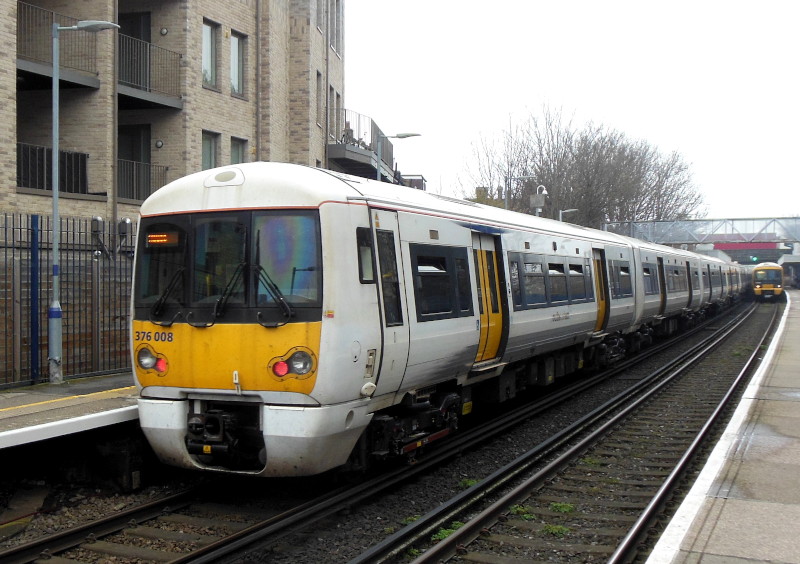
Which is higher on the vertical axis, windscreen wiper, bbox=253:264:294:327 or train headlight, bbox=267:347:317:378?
windscreen wiper, bbox=253:264:294:327

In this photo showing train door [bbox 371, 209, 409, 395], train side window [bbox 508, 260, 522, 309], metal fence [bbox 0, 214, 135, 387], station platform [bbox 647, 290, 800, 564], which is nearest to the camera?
station platform [bbox 647, 290, 800, 564]

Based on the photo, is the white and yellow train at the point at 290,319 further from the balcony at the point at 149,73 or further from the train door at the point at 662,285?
the train door at the point at 662,285

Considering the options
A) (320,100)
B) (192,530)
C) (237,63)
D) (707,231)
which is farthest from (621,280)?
(707,231)

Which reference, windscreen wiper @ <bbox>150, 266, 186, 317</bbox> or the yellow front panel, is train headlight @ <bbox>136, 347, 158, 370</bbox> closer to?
the yellow front panel

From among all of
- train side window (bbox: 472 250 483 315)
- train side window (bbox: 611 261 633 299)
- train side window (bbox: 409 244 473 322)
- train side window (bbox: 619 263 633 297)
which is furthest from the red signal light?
train side window (bbox: 619 263 633 297)

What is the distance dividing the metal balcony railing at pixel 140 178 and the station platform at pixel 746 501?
42.9 ft

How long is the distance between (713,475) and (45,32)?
599 inches

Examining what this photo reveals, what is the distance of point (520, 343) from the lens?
11.0 metres

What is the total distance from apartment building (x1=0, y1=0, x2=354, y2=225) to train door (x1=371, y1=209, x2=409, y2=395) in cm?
893

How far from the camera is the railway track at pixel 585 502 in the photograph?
20.8 feet

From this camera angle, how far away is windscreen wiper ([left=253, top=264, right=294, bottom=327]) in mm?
6734

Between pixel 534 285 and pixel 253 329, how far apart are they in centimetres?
566

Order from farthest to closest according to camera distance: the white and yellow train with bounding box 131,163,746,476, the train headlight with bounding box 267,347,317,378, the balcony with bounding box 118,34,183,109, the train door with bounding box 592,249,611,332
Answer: the balcony with bounding box 118,34,183,109 → the train door with bounding box 592,249,611,332 → the white and yellow train with bounding box 131,163,746,476 → the train headlight with bounding box 267,347,317,378

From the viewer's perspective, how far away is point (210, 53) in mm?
20250
